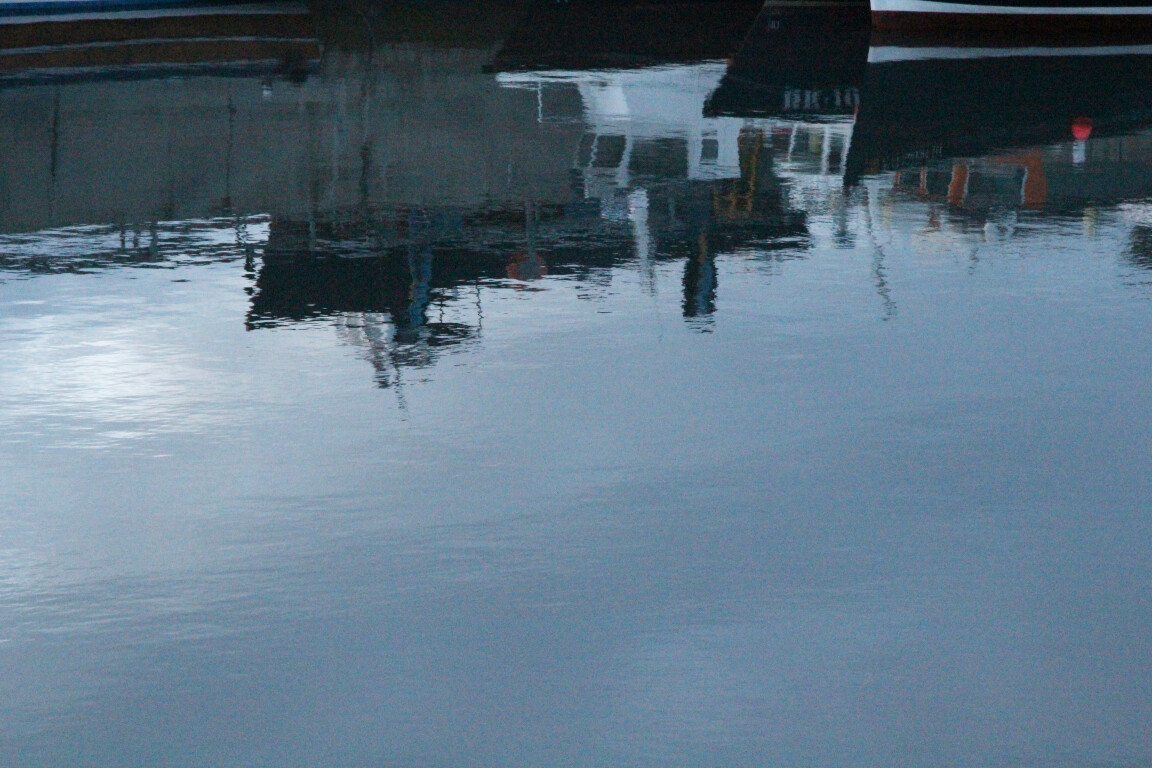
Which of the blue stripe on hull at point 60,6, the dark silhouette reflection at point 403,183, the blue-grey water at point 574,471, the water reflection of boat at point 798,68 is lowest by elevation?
Answer: the blue-grey water at point 574,471

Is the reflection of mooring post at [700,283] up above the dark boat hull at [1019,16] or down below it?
below

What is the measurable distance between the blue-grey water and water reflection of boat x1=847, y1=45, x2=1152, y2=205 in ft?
3.25

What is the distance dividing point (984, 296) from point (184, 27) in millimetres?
34832

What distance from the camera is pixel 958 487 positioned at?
795cm

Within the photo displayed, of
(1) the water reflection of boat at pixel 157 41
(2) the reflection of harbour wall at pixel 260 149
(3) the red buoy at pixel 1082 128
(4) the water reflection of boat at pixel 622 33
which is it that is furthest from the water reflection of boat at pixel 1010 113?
(1) the water reflection of boat at pixel 157 41

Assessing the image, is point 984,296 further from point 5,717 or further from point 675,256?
point 5,717

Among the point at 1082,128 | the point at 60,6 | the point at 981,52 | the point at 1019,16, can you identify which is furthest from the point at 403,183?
the point at 60,6

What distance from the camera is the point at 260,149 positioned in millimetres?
19844

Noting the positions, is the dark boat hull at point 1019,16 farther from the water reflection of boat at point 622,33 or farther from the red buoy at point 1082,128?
the red buoy at point 1082,128

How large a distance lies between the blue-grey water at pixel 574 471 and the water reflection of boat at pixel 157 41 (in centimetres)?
1466

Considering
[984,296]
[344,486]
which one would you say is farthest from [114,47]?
[344,486]

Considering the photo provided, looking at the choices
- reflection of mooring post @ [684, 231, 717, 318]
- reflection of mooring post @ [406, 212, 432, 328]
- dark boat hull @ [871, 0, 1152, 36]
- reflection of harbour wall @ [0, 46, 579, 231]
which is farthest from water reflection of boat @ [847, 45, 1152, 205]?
reflection of mooring post @ [406, 212, 432, 328]

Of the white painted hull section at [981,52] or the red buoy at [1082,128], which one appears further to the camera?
the white painted hull section at [981,52]

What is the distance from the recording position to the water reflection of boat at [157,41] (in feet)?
103
